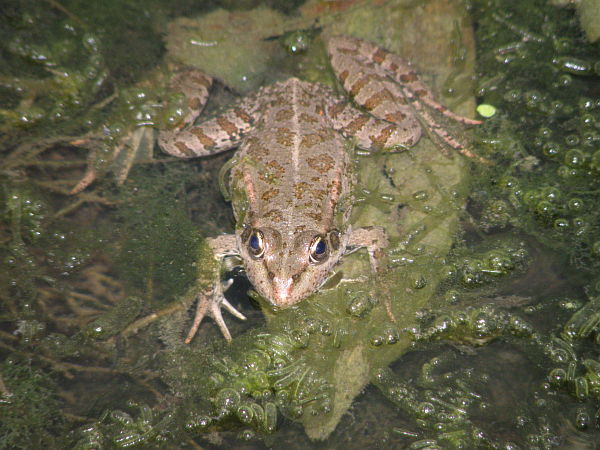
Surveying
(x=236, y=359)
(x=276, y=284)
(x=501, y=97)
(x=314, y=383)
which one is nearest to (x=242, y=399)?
(x=236, y=359)

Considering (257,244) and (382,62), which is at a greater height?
(382,62)

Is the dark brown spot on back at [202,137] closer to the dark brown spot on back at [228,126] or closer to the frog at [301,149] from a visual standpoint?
the frog at [301,149]

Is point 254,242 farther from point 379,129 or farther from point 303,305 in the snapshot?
point 379,129

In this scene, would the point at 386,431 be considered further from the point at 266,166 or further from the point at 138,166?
the point at 138,166

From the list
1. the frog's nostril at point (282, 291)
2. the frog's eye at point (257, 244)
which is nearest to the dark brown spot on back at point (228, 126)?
the frog's eye at point (257, 244)

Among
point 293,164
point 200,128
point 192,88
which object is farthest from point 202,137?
Answer: point 293,164
